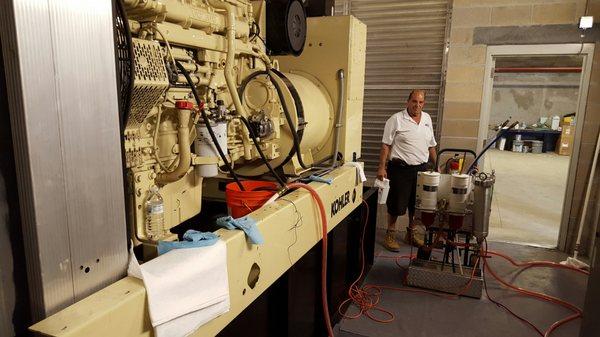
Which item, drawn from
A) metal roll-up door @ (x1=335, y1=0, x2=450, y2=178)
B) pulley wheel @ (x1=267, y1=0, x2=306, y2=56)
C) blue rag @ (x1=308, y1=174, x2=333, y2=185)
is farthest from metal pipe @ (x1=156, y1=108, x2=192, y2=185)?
metal roll-up door @ (x1=335, y1=0, x2=450, y2=178)

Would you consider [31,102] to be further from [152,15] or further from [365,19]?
[365,19]

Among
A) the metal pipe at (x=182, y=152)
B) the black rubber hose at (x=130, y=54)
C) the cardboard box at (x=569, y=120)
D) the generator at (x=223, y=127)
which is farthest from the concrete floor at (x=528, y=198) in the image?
the black rubber hose at (x=130, y=54)

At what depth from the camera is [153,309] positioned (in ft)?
2.77

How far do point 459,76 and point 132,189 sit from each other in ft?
12.2

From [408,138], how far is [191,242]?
302 cm

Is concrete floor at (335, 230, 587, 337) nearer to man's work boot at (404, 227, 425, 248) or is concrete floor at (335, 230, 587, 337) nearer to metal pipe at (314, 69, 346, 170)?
man's work boot at (404, 227, 425, 248)

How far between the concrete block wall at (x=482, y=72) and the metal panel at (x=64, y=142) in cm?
382

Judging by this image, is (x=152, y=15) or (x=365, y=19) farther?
(x=365, y=19)

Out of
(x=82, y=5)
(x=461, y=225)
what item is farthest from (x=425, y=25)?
(x=82, y=5)

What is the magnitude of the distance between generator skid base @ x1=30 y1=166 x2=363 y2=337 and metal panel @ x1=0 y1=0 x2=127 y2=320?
64 millimetres

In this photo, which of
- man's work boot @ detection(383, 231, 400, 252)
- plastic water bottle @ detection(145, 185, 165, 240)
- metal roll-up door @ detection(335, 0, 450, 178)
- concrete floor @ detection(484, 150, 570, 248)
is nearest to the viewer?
plastic water bottle @ detection(145, 185, 165, 240)

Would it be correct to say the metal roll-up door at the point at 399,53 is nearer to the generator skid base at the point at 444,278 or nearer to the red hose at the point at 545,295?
the red hose at the point at 545,295

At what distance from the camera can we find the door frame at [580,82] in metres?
3.68

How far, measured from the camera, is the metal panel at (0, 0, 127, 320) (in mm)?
688
